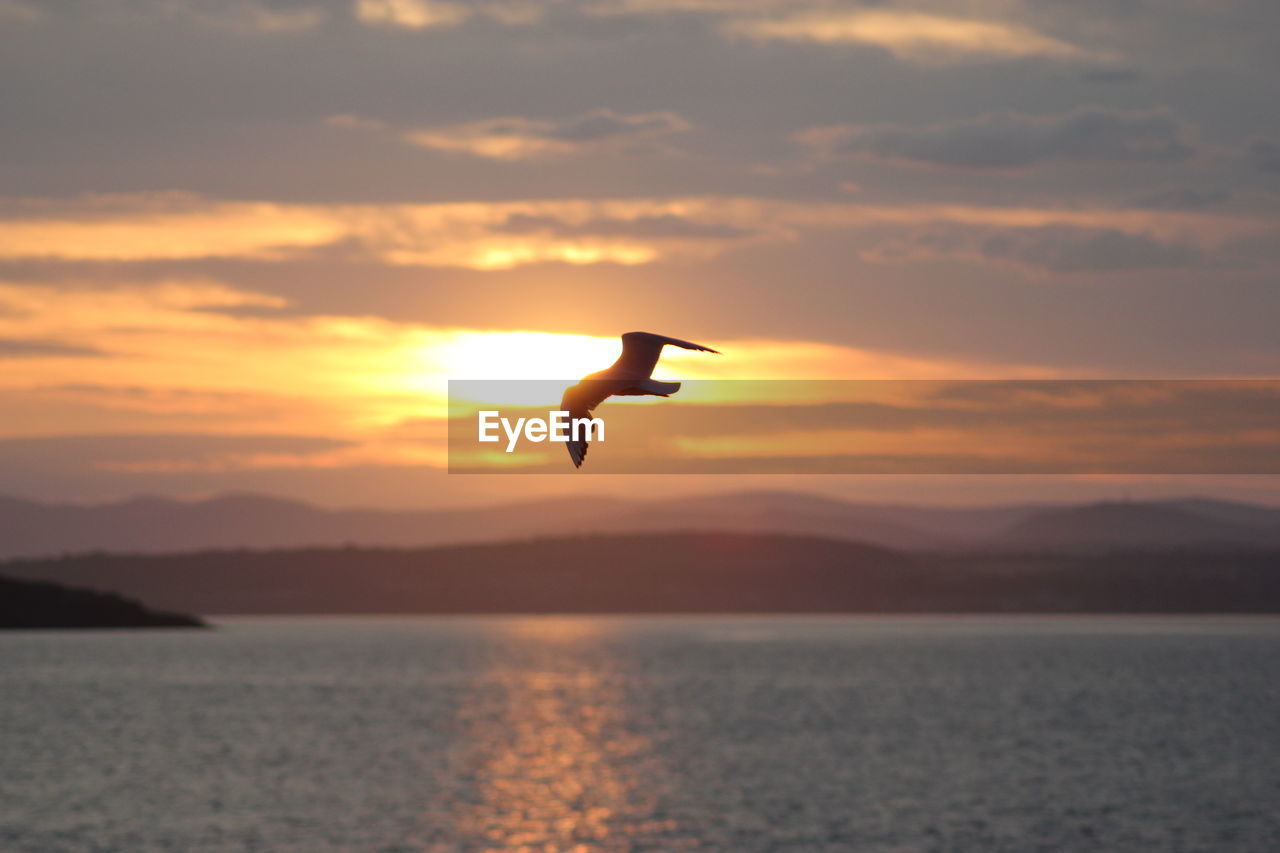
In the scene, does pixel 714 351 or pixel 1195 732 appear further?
pixel 1195 732

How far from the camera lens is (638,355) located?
17.5 m

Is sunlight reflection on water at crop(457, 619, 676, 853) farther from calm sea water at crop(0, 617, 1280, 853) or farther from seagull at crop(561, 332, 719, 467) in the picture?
seagull at crop(561, 332, 719, 467)

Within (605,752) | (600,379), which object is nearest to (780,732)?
(605,752)

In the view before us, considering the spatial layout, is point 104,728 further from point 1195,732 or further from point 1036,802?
point 1195,732

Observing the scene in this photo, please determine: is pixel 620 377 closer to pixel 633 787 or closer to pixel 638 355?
pixel 638 355

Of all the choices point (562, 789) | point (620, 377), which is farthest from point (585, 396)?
point (562, 789)

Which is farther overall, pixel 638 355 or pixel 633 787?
pixel 633 787

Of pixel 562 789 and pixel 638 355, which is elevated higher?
pixel 638 355

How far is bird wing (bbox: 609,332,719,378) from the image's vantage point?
17.2 m

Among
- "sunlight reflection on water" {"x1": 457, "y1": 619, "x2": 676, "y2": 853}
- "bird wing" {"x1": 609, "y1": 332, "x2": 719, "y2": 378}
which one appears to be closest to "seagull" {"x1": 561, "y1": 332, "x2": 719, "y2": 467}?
"bird wing" {"x1": 609, "y1": 332, "x2": 719, "y2": 378}

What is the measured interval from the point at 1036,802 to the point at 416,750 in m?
68.6

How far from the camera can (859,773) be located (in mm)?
142750

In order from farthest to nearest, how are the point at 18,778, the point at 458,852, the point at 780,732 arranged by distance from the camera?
the point at 780,732
the point at 18,778
the point at 458,852

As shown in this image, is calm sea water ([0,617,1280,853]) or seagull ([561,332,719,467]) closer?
seagull ([561,332,719,467])
